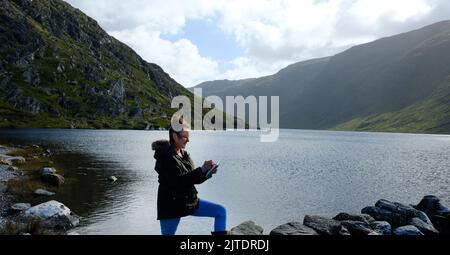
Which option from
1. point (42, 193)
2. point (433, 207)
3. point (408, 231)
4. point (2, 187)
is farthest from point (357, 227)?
point (2, 187)

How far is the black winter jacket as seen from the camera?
1105cm

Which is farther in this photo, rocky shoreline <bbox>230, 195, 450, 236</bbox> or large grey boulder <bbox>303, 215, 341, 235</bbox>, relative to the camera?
large grey boulder <bbox>303, 215, 341, 235</bbox>

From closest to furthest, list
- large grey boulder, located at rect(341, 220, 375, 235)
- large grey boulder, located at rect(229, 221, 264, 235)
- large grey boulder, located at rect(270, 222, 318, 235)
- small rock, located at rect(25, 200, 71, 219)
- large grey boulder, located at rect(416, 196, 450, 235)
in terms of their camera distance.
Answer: large grey boulder, located at rect(229, 221, 264, 235)
large grey boulder, located at rect(270, 222, 318, 235)
large grey boulder, located at rect(341, 220, 375, 235)
small rock, located at rect(25, 200, 71, 219)
large grey boulder, located at rect(416, 196, 450, 235)

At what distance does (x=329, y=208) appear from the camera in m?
45.5

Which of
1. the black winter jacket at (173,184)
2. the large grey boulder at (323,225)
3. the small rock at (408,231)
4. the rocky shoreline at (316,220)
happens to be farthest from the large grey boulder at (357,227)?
the black winter jacket at (173,184)

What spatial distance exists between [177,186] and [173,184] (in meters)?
0.12

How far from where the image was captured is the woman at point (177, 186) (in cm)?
1105

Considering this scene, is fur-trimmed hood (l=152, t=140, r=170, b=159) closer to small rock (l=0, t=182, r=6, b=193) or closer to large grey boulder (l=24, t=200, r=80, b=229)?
large grey boulder (l=24, t=200, r=80, b=229)

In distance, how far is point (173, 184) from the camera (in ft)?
36.5

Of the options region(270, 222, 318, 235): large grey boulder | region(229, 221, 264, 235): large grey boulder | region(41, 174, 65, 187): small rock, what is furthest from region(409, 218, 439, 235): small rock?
region(41, 174, 65, 187): small rock
